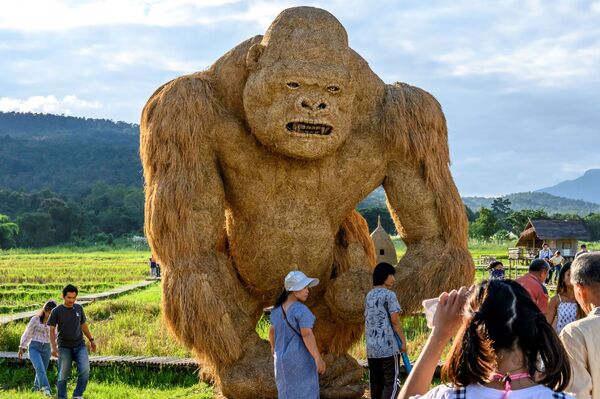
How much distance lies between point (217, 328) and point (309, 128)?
1.34 m

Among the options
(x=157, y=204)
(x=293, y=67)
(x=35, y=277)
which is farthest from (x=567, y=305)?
(x=35, y=277)

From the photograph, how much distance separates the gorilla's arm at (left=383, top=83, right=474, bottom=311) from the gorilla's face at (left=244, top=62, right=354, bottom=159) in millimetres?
564

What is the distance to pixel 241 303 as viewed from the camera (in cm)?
516

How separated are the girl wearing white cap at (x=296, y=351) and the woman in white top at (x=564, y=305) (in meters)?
1.29

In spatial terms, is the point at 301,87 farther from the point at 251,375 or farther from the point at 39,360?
the point at 39,360

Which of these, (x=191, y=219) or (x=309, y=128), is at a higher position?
(x=309, y=128)


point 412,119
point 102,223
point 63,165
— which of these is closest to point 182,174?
point 412,119

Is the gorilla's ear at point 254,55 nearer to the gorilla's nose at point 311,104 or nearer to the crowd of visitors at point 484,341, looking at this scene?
the gorilla's nose at point 311,104

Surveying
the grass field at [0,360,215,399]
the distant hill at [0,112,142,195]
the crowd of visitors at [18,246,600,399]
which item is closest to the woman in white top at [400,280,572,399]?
the crowd of visitors at [18,246,600,399]

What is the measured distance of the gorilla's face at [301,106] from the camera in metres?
4.64

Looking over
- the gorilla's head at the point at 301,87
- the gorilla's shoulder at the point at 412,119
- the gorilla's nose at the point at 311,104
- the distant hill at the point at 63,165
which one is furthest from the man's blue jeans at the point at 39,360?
the distant hill at the point at 63,165

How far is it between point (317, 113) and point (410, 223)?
1.08 metres

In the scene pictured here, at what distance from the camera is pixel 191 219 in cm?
481

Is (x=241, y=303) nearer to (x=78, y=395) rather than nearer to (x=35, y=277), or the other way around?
(x=78, y=395)
